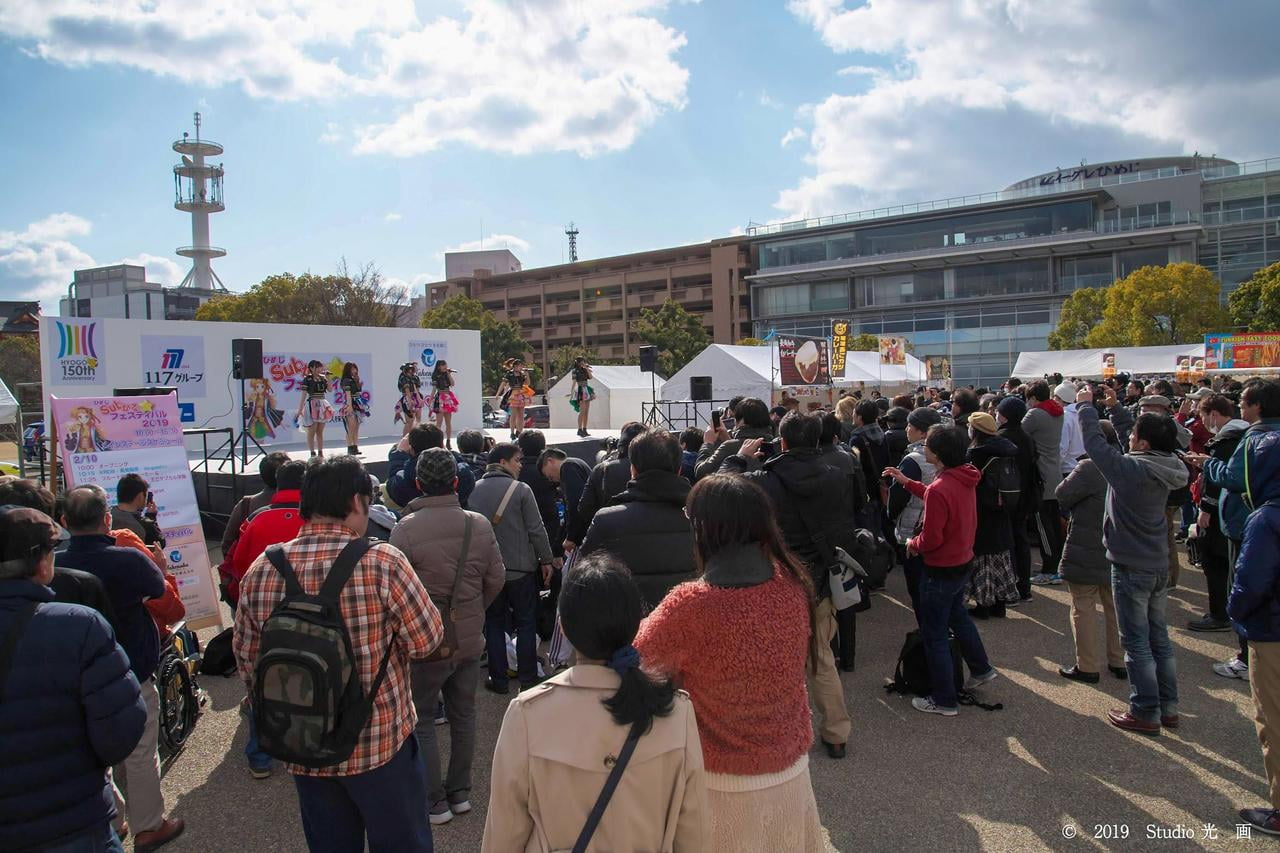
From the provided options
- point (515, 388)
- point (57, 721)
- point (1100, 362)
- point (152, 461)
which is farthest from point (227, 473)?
point (1100, 362)

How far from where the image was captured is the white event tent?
23.5m

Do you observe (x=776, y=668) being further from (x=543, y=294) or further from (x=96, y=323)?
(x=543, y=294)

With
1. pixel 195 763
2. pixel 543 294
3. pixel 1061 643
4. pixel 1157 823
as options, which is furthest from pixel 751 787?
pixel 543 294

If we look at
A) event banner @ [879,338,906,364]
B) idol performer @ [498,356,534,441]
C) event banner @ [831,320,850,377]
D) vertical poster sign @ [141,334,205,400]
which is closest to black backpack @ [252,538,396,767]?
idol performer @ [498,356,534,441]

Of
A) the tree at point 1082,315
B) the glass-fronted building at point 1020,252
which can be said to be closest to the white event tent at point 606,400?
the tree at point 1082,315

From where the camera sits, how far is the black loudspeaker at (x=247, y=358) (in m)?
12.2

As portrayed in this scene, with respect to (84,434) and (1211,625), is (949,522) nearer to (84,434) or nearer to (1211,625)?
(1211,625)

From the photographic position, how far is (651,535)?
307 centimetres

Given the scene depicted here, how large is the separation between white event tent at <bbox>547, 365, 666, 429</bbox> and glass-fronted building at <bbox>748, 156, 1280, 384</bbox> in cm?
3346

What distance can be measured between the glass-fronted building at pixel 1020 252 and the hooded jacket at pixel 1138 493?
165 feet

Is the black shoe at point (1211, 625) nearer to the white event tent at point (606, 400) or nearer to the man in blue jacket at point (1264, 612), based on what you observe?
the man in blue jacket at point (1264, 612)

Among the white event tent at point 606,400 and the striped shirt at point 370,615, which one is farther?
the white event tent at point 606,400

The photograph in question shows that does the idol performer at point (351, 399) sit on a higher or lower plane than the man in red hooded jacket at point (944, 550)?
higher

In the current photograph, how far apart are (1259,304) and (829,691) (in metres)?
39.4
